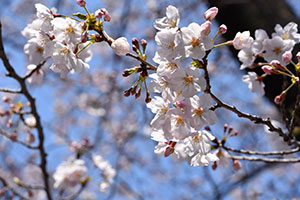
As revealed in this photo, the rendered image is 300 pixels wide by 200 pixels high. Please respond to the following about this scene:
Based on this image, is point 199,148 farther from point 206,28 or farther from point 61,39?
point 61,39

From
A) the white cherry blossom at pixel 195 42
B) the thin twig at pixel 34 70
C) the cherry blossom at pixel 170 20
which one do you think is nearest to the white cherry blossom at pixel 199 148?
the white cherry blossom at pixel 195 42

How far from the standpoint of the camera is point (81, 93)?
26.8ft

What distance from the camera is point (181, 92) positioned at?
47.1 inches

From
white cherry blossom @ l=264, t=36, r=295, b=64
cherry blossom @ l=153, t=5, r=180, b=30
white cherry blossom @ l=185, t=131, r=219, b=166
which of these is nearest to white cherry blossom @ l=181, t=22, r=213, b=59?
cherry blossom @ l=153, t=5, r=180, b=30

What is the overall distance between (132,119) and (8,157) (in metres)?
3.33

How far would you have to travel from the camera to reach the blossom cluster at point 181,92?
1139 millimetres

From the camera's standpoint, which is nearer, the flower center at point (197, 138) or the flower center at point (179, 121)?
the flower center at point (179, 121)

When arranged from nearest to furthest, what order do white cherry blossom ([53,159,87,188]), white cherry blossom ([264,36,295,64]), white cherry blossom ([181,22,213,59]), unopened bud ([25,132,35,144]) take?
white cherry blossom ([181,22,213,59]), white cherry blossom ([264,36,295,64]), unopened bud ([25,132,35,144]), white cherry blossom ([53,159,87,188])

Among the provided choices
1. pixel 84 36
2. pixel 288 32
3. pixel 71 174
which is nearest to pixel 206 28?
pixel 84 36

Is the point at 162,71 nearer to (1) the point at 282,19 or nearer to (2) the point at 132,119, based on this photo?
(1) the point at 282,19

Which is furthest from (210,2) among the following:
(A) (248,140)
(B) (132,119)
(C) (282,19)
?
(B) (132,119)

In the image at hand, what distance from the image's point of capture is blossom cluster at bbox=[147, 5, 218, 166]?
114 cm

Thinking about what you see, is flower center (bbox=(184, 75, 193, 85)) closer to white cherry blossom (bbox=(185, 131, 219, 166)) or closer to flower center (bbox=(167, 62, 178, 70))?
flower center (bbox=(167, 62, 178, 70))

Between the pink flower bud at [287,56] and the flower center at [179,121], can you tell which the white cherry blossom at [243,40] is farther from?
the flower center at [179,121]
